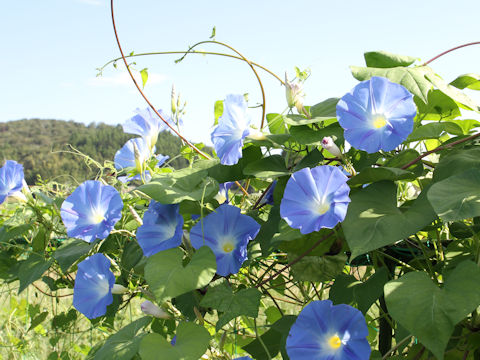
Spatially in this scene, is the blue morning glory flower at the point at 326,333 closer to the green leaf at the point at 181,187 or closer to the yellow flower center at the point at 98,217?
the green leaf at the point at 181,187

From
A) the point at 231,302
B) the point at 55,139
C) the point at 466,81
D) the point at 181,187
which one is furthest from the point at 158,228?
the point at 55,139

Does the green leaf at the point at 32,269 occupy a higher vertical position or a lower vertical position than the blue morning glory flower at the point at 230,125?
lower

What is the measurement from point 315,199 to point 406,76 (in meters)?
0.30

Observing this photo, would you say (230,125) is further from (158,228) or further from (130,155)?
(130,155)

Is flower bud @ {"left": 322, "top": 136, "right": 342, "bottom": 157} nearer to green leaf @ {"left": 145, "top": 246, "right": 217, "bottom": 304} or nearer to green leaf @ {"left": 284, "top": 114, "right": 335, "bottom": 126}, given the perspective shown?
green leaf @ {"left": 284, "top": 114, "right": 335, "bottom": 126}

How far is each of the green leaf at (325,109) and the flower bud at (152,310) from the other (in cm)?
47

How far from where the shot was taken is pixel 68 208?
1.06 m

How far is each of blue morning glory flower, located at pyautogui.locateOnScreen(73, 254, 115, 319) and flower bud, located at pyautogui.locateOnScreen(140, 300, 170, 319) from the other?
0.47 feet

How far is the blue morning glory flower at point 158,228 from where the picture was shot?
979 millimetres

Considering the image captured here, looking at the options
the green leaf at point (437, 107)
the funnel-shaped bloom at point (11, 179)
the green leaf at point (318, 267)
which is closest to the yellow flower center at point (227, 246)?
the green leaf at point (318, 267)

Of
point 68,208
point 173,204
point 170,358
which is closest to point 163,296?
point 170,358

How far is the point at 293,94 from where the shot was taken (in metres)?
1.00

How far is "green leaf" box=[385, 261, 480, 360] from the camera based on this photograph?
663mm

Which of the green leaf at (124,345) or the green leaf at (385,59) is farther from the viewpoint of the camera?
the green leaf at (385,59)
